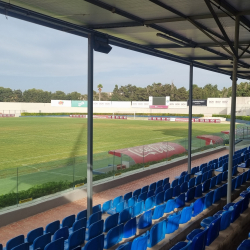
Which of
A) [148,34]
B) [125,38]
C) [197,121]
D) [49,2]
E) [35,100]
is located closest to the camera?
[49,2]

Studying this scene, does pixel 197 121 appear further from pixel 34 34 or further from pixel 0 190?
pixel 34 34

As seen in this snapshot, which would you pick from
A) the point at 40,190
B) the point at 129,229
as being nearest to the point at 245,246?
the point at 129,229

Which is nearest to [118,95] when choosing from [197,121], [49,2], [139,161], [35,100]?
[35,100]

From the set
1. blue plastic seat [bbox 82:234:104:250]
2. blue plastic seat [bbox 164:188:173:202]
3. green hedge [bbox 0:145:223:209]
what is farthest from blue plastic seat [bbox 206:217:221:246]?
green hedge [bbox 0:145:223:209]

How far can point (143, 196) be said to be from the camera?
8.09 metres

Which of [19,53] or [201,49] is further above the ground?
[19,53]

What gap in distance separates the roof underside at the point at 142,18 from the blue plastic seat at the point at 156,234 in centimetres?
386

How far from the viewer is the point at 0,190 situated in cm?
888

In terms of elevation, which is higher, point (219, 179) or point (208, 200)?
point (208, 200)

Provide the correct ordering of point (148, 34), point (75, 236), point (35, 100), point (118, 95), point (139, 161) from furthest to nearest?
point (118, 95) < point (35, 100) < point (139, 161) < point (148, 34) < point (75, 236)

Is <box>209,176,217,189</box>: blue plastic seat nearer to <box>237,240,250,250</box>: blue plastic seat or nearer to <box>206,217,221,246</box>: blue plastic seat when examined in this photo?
<box>206,217,221,246</box>: blue plastic seat

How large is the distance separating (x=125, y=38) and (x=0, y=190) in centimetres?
571

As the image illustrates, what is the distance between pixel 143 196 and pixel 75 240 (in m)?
3.24

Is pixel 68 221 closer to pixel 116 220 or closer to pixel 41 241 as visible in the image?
pixel 116 220
